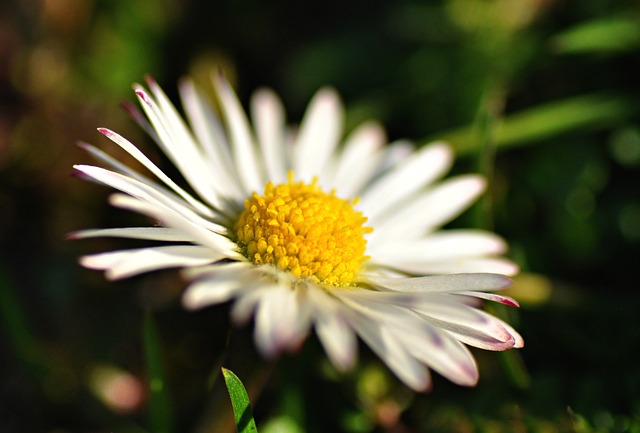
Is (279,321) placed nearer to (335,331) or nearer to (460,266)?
(335,331)

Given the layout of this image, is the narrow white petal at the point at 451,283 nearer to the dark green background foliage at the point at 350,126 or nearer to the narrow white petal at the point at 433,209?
the dark green background foliage at the point at 350,126

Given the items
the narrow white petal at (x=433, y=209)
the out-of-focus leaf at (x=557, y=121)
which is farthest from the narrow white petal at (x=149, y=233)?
the out-of-focus leaf at (x=557, y=121)

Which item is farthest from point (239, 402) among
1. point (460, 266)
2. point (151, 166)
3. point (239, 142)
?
point (239, 142)

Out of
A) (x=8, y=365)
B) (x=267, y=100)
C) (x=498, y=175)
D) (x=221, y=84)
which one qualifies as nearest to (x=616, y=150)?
(x=498, y=175)

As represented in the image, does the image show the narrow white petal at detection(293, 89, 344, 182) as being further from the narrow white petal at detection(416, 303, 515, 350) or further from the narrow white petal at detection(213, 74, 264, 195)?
the narrow white petal at detection(416, 303, 515, 350)

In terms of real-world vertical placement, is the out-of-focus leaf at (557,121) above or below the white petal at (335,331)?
above

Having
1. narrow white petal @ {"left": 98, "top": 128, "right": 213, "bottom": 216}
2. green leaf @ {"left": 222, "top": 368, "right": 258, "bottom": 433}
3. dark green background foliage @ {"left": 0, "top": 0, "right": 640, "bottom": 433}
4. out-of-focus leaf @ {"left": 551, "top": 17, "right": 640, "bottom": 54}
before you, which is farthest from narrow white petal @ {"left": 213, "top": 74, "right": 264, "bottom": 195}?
out-of-focus leaf @ {"left": 551, "top": 17, "right": 640, "bottom": 54}
